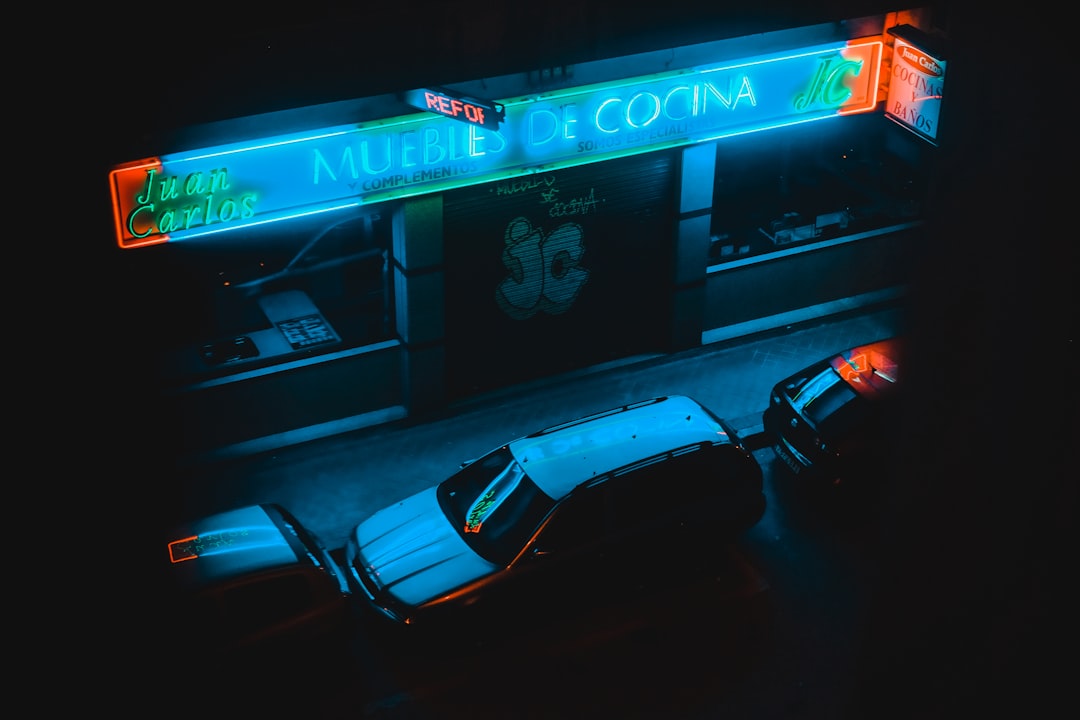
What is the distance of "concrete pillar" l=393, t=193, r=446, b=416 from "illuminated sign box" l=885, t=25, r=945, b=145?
624 cm

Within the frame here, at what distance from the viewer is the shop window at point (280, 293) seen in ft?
45.6

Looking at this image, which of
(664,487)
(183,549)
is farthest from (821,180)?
(183,549)

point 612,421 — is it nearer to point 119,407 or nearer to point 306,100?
point 306,100

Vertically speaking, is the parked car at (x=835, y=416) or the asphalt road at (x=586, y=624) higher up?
the parked car at (x=835, y=416)

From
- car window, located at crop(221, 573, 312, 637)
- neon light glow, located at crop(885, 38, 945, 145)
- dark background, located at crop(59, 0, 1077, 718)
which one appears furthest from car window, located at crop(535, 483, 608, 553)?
dark background, located at crop(59, 0, 1077, 718)

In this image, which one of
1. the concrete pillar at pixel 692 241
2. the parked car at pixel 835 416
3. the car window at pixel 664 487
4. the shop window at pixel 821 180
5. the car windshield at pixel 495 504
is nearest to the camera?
the car windshield at pixel 495 504

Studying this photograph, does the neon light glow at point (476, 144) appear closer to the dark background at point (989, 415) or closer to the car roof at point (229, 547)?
the car roof at point (229, 547)

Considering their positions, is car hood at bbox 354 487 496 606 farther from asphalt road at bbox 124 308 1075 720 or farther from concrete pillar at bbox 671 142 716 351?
concrete pillar at bbox 671 142 716 351

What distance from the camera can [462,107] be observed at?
11578mm

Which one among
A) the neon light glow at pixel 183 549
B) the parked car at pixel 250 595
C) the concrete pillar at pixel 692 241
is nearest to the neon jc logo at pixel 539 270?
the concrete pillar at pixel 692 241

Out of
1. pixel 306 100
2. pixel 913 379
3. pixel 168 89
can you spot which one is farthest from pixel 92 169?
pixel 913 379

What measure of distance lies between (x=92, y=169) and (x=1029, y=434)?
35.1 ft

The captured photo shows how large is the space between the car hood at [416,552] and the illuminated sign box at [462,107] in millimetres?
3903

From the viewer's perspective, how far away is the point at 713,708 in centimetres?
1051
